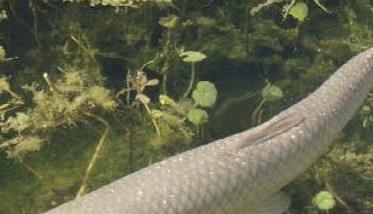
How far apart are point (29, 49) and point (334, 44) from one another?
2.09 meters

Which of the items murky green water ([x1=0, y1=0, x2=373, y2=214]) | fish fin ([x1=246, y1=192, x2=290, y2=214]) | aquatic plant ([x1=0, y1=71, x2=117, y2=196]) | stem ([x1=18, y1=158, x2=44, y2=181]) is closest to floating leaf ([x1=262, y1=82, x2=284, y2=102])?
murky green water ([x1=0, y1=0, x2=373, y2=214])

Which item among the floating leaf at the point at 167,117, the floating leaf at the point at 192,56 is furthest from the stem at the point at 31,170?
the floating leaf at the point at 192,56

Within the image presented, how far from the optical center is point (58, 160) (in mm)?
3887

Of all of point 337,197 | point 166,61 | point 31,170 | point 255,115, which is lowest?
point 337,197

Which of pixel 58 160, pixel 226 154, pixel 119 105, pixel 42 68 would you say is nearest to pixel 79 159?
pixel 58 160

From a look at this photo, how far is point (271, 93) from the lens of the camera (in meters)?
3.94

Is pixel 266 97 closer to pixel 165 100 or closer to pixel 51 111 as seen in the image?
pixel 165 100

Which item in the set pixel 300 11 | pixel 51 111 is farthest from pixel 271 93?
pixel 51 111

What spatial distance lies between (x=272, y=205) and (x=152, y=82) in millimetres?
981

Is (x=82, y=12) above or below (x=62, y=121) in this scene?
above

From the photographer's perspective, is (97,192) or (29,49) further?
(29,49)

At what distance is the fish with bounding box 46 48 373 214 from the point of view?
2729 millimetres

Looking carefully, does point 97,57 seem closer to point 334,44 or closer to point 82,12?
point 82,12

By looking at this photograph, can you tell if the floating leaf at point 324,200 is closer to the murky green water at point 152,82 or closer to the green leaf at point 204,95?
the murky green water at point 152,82
